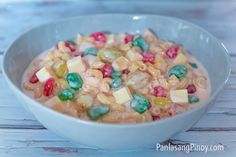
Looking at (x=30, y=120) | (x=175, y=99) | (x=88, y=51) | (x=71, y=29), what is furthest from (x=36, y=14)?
(x=175, y=99)

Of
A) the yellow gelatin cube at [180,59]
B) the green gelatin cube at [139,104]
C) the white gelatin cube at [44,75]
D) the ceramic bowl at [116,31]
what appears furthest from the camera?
the yellow gelatin cube at [180,59]

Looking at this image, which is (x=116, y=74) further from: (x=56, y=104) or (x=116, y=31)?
(x=116, y=31)

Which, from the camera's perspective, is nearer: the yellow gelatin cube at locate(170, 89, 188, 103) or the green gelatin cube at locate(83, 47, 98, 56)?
the yellow gelatin cube at locate(170, 89, 188, 103)

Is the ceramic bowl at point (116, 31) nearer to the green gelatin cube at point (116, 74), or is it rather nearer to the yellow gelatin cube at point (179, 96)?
the yellow gelatin cube at point (179, 96)

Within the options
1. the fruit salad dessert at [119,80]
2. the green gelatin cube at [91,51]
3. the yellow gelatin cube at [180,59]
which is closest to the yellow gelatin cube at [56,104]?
the fruit salad dessert at [119,80]

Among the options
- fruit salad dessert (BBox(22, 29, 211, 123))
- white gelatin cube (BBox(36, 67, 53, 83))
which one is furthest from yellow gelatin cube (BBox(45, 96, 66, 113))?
white gelatin cube (BBox(36, 67, 53, 83))

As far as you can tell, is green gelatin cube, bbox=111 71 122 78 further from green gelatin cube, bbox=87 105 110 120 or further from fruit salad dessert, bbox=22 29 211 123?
green gelatin cube, bbox=87 105 110 120

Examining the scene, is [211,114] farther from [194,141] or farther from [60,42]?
[60,42]
